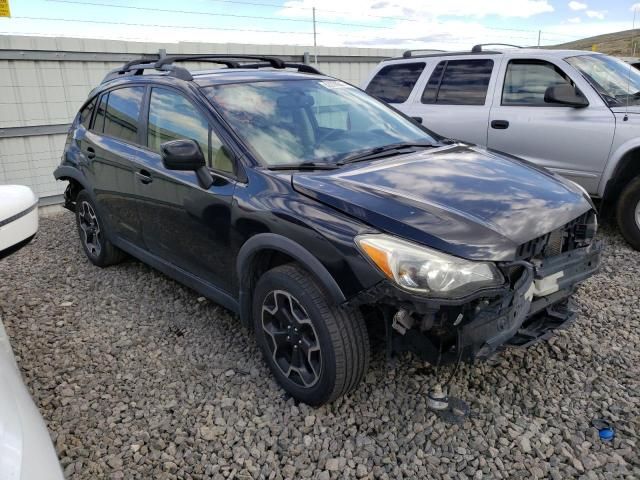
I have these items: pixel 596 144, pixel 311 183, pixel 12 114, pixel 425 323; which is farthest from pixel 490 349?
pixel 12 114

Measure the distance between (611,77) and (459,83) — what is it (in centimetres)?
147

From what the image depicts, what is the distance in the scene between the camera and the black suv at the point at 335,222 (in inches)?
89.4

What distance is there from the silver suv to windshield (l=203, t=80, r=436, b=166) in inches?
76.7

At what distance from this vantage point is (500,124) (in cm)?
537

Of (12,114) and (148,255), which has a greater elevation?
(12,114)

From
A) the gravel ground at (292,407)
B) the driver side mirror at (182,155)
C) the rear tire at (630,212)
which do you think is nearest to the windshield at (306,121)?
the driver side mirror at (182,155)

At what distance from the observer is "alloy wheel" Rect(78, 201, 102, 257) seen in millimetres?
4719

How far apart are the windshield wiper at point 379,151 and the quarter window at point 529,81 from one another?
2.39 m

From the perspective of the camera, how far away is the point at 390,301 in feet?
7.34

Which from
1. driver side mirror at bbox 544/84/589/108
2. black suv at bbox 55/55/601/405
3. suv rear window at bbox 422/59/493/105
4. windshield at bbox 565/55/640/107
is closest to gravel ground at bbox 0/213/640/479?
black suv at bbox 55/55/601/405

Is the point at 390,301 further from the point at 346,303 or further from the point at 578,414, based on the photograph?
the point at 578,414

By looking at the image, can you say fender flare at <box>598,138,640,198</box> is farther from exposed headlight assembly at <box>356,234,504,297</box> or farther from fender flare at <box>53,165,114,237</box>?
fender flare at <box>53,165,114,237</box>

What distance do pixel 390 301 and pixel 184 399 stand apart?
1402 millimetres

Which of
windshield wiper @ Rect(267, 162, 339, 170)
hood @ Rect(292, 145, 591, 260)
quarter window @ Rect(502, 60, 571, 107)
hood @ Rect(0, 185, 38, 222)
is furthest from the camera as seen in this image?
quarter window @ Rect(502, 60, 571, 107)
